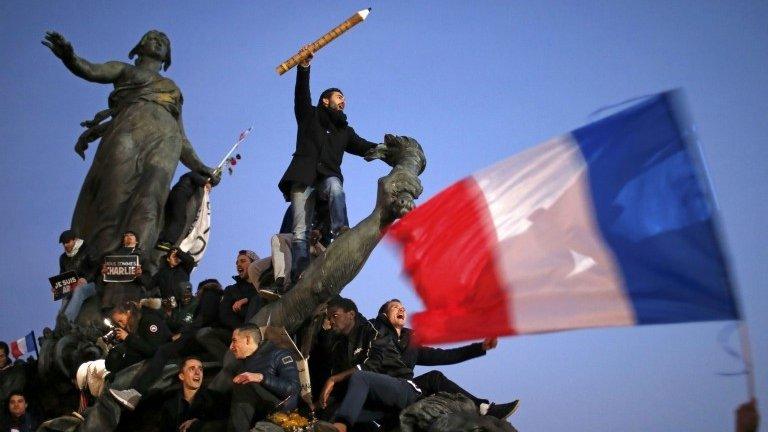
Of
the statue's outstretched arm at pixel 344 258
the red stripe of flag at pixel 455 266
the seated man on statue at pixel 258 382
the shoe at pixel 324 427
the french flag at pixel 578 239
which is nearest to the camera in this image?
the french flag at pixel 578 239

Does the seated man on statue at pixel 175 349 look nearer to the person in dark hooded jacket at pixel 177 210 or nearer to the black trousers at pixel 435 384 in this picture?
the black trousers at pixel 435 384

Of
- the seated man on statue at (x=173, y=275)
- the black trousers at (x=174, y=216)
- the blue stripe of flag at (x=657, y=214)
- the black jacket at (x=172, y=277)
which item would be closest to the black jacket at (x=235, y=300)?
the seated man on statue at (x=173, y=275)

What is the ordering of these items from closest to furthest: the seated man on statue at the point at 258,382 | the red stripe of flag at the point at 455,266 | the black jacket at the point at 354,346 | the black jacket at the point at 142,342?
the red stripe of flag at the point at 455,266 → the seated man on statue at the point at 258,382 → the black jacket at the point at 354,346 → the black jacket at the point at 142,342

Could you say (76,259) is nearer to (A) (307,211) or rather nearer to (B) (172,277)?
(B) (172,277)

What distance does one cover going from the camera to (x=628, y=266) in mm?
7020

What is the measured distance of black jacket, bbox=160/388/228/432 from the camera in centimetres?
1032

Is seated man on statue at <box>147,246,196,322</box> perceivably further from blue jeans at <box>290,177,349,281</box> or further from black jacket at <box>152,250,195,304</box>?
blue jeans at <box>290,177,349,281</box>

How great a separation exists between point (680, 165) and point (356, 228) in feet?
15.4

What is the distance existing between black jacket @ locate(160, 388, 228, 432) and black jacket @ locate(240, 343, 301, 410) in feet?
2.20

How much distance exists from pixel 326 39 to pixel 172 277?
6.21 metres

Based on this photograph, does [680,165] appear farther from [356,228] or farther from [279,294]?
[279,294]

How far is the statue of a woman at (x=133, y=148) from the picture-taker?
1991 cm

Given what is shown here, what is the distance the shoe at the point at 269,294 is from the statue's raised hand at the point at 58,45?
413 inches

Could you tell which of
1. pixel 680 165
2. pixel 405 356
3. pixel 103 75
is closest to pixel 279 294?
pixel 405 356
